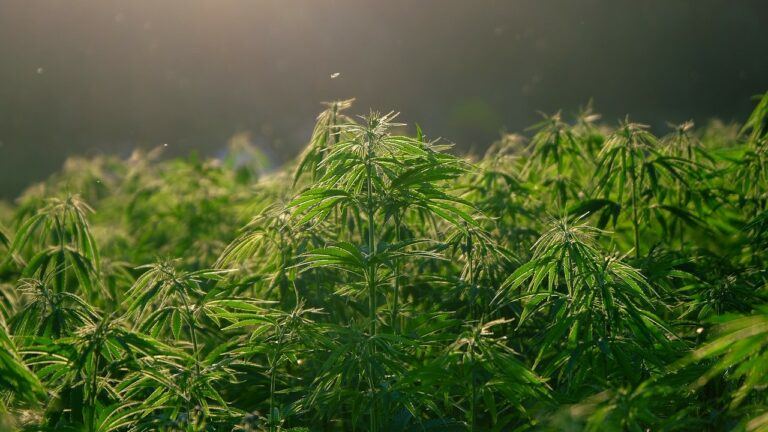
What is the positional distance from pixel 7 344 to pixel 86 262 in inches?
32.9

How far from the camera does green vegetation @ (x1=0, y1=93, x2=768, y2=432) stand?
5.14ft

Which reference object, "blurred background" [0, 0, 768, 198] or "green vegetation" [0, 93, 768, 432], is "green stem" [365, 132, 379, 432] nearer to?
"green vegetation" [0, 93, 768, 432]

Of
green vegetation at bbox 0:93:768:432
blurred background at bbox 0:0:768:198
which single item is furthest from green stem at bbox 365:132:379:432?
blurred background at bbox 0:0:768:198

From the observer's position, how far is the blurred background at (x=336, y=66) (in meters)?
11.3

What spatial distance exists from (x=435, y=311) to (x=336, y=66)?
34.4 ft

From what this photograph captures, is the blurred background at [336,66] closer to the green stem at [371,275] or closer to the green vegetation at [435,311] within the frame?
the green vegetation at [435,311]

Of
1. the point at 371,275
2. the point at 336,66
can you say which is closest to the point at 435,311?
the point at 371,275

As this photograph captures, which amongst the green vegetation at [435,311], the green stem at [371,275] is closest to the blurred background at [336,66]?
the green vegetation at [435,311]

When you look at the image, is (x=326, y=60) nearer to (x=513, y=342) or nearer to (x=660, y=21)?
(x=660, y=21)

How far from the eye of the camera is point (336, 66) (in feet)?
39.9

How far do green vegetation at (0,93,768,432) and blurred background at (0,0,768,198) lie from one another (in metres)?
7.68

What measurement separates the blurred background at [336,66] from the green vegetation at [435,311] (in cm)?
768

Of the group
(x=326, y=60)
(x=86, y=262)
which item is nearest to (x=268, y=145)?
(x=326, y=60)

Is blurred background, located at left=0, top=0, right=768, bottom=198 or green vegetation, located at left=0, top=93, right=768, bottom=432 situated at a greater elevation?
blurred background, located at left=0, top=0, right=768, bottom=198
